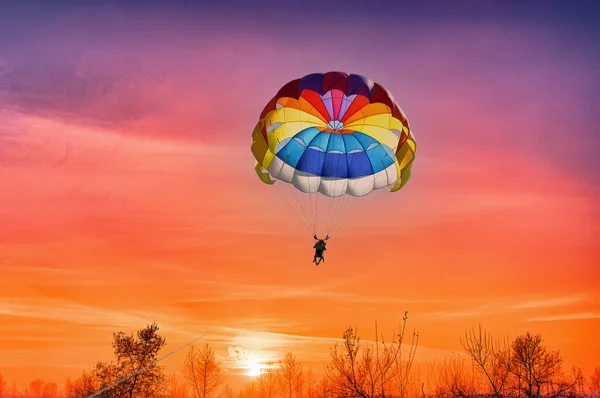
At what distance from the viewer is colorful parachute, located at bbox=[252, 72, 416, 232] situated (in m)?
34.5

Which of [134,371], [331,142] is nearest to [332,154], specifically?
[331,142]

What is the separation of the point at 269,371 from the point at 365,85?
233 feet

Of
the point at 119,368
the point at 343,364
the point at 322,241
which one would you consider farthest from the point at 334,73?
the point at 119,368

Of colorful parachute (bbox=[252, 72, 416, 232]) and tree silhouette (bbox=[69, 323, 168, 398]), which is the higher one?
colorful parachute (bbox=[252, 72, 416, 232])

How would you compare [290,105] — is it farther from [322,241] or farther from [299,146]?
[322,241]

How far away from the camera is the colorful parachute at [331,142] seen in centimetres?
3447

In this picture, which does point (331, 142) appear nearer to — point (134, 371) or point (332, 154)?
point (332, 154)

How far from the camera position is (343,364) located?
35688 mm

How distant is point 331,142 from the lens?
35906 mm

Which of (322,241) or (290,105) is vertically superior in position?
(290,105)

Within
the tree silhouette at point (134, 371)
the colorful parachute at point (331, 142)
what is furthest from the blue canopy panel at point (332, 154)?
the tree silhouette at point (134, 371)

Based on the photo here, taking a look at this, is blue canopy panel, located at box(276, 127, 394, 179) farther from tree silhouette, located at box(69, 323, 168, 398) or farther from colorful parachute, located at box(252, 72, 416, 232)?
tree silhouette, located at box(69, 323, 168, 398)

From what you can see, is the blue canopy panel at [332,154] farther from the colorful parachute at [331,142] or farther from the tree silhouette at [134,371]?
the tree silhouette at [134,371]

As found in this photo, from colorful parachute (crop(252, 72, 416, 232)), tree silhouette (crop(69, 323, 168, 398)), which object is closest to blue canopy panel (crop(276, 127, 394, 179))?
colorful parachute (crop(252, 72, 416, 232))
